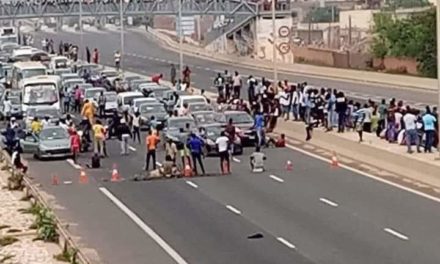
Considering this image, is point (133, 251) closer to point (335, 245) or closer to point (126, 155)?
point (335, 245)

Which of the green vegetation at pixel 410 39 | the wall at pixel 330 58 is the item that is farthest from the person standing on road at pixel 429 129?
the wall at pixel 330 58

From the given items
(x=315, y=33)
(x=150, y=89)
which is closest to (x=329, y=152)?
(x=150, y=89)

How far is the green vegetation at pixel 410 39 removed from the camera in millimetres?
79562

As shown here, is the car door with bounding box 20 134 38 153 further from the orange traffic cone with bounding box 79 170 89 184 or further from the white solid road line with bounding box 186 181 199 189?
the white solid road line with bounding box 186 181 199 189

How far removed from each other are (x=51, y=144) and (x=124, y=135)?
2478mm

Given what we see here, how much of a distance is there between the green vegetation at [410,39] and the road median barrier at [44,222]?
46.0m

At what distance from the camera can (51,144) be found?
139 feet

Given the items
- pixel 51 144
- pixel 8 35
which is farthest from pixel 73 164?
pixel 8 35

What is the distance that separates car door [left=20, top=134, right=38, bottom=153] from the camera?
141 feet

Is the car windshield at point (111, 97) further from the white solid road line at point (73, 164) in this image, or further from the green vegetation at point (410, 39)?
the green vegetation at point (410, 39)

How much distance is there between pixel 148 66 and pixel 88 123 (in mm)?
56791

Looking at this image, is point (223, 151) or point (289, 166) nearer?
point (223, 151)

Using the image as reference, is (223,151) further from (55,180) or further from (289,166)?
(55,180)

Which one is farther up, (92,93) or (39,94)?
(39,94)
